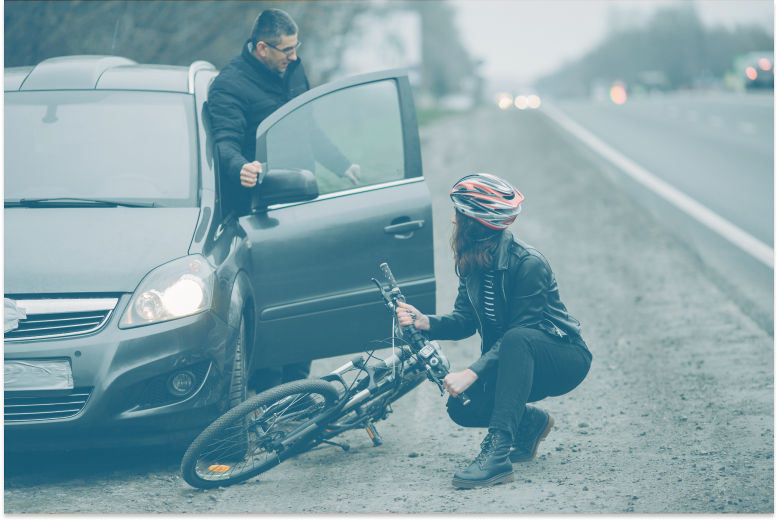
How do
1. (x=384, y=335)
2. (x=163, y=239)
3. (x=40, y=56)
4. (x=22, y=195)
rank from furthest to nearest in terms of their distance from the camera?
(x=40, y=56), (x=384, y=335), (x=22, y=195), (x=163, y=239)

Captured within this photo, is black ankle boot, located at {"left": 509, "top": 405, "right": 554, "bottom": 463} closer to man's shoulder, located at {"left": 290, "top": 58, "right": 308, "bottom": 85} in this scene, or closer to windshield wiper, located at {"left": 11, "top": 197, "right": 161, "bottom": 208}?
windshield wiper, located at {"left": 11, "top": 197, "right": 161, "bottom": 208}

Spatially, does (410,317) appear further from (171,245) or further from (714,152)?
(714,152)

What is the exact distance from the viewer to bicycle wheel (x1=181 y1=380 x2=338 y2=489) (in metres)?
3.72

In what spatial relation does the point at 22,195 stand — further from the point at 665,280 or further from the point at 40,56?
the point at 40,56

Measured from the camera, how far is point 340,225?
4.50 m

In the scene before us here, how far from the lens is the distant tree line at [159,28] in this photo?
10.1 meters

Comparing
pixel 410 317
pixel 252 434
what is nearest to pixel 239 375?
pixel 252 434

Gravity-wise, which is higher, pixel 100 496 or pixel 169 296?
pixel 169 296

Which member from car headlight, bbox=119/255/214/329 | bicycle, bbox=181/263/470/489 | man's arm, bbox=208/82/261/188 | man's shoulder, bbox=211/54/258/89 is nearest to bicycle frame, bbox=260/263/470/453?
bicycle, bbox=181/263/470/489

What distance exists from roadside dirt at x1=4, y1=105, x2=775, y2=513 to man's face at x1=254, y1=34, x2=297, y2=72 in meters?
2.14

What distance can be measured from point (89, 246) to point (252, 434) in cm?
117

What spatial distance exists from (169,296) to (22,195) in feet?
3.74

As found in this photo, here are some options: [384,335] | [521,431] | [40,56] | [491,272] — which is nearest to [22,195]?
[384,335]
